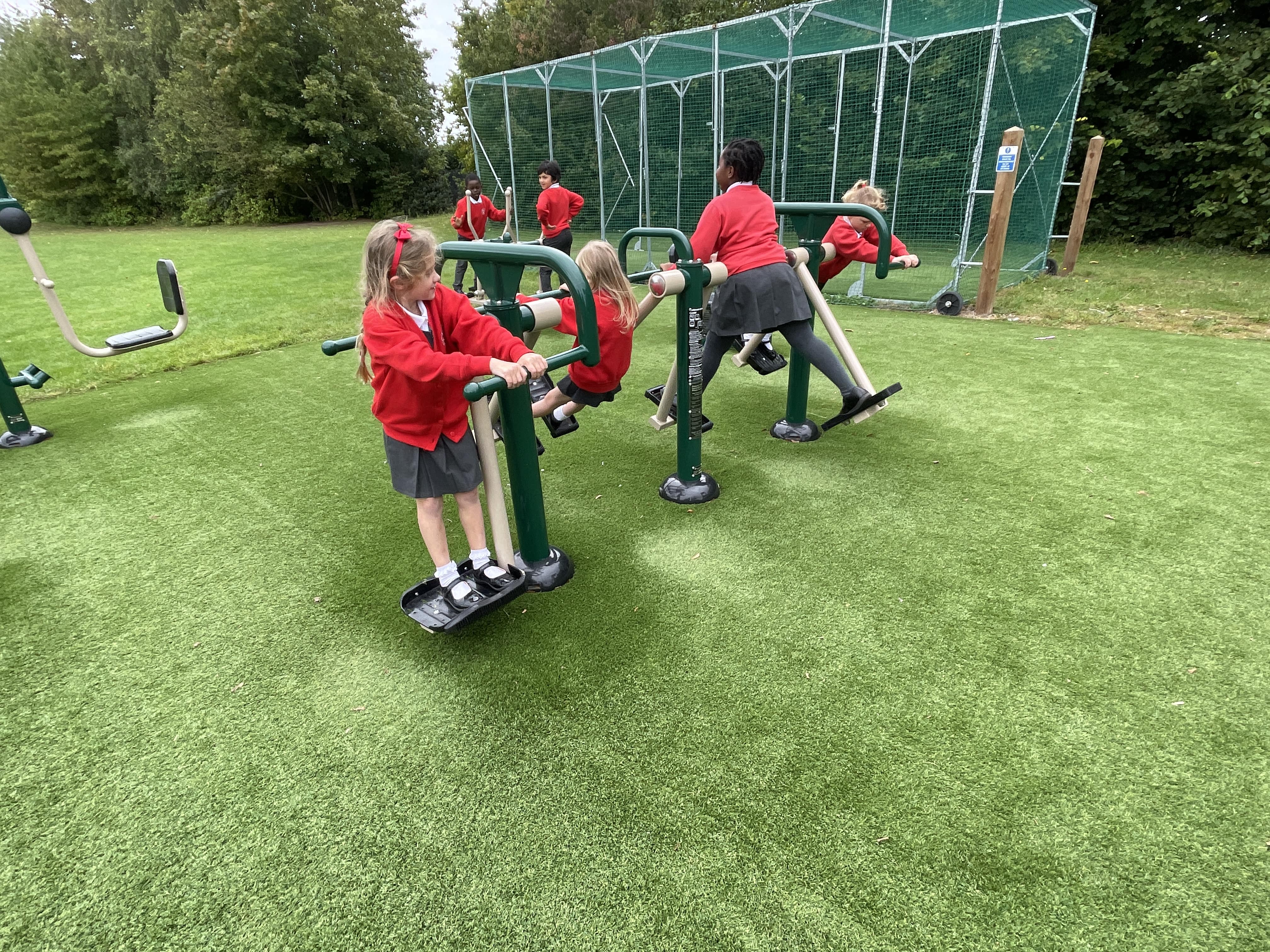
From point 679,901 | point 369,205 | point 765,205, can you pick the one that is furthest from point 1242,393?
point 369,205

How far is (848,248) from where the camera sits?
12.7 ft

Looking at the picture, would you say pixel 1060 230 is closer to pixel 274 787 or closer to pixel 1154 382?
pixel 1154 382

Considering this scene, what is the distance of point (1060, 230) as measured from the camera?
1166 centimetres

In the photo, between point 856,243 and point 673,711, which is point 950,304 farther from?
point 673,711

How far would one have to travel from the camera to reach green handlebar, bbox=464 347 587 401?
1763 mm

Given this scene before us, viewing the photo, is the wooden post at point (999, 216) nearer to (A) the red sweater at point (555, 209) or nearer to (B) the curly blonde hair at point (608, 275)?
(A) the red sweater at point (555, 209)

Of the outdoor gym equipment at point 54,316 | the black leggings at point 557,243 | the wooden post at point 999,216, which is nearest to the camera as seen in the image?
the outdoor gym equipment at point 54,316

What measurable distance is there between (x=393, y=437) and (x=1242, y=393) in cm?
512

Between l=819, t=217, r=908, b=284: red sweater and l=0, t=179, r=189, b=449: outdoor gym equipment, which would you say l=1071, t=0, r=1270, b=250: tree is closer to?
l=819, t=217, r=908, b=284: red sweater

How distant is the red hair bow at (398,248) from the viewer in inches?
76.2

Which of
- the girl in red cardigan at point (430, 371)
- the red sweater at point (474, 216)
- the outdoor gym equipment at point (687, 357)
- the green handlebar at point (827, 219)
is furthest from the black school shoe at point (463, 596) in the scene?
the red sweater at point (474, 216)

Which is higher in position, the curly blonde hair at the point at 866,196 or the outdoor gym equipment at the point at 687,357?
the curly blonde hair at the point at 866,196

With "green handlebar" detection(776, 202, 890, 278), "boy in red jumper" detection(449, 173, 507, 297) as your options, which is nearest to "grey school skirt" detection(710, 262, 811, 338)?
"green handlebar" detection(776, 202, 890, 278)

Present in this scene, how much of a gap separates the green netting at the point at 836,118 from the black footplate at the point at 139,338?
618 centimetres
